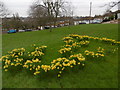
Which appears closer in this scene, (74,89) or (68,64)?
(74,89)

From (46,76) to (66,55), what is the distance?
137 centimetres

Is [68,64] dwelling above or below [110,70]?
above

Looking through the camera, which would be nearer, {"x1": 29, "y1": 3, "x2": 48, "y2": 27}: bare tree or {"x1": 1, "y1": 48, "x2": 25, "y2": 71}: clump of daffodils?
{"x1": 1, "y1": 48, "x2": 25, "y2": 71}: clump of daffodils

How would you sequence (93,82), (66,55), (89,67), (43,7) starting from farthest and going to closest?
(43,7) < (66,55) < (89,67) < (93,82)

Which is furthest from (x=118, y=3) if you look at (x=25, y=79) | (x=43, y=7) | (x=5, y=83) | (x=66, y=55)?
(x=43, y=7)

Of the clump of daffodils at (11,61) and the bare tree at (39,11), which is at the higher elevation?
the bare tree at (39,11)

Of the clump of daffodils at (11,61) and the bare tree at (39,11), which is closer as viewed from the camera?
the clump of daffodils at (11,61)

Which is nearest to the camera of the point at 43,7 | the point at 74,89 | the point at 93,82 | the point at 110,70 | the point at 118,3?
the point at 74,89

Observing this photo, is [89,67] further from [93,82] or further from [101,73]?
[93,82]

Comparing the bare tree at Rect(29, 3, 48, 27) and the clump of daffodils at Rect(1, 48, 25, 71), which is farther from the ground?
the bare tree at Rect(29, 3, 48, 27)

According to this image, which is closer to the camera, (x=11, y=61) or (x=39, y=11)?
(x=11, y=61)

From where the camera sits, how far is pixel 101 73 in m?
2.66

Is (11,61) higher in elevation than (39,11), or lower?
lower

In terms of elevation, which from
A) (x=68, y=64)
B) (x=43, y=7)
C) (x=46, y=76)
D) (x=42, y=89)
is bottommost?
(x=42, y=89)
